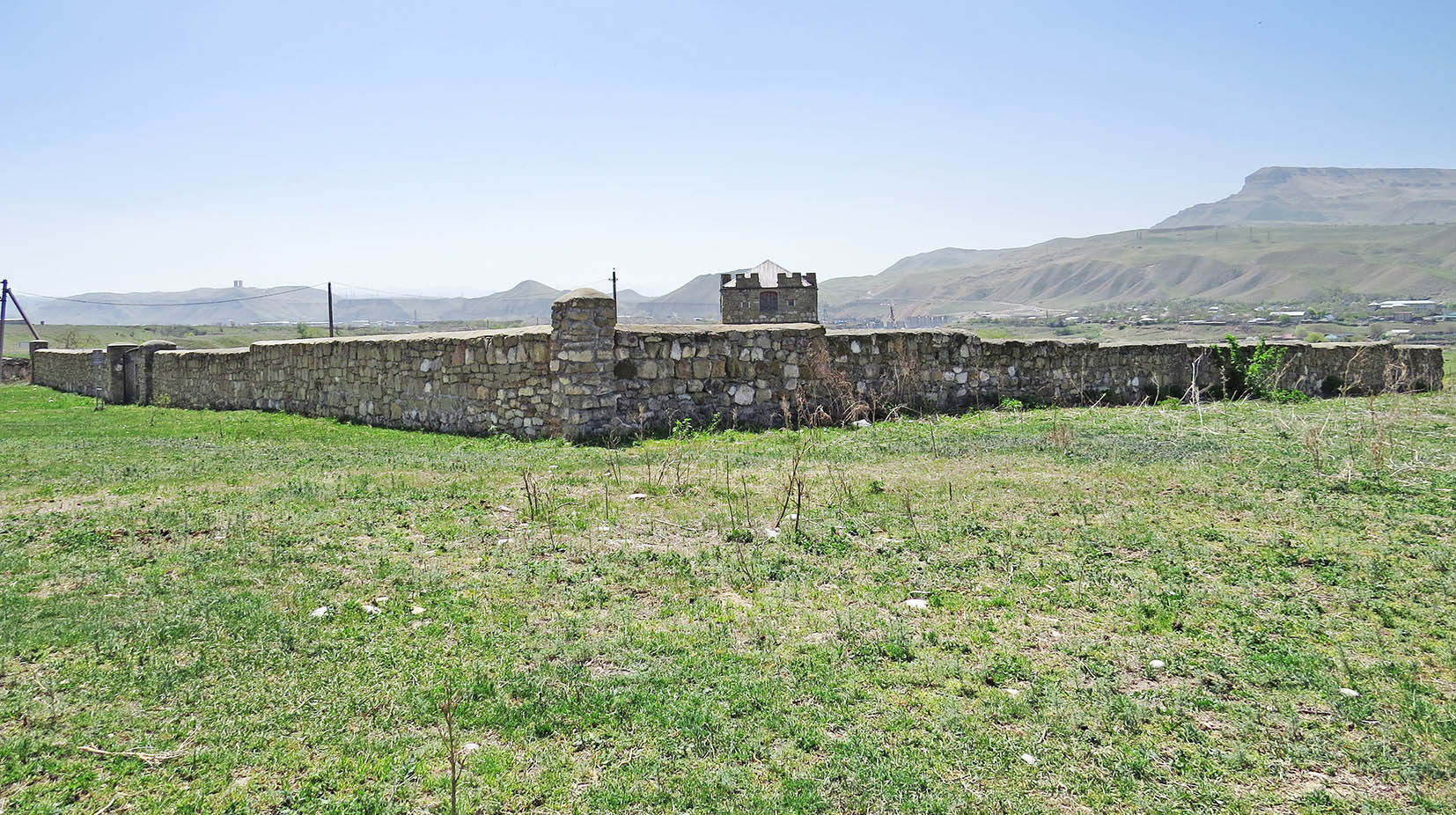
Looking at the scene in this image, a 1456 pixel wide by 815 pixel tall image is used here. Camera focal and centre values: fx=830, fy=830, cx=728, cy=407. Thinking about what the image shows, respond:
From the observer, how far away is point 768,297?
107 ft

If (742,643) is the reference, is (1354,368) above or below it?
above

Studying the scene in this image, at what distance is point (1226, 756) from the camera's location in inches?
125

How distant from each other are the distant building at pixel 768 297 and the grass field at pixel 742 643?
2453 cm

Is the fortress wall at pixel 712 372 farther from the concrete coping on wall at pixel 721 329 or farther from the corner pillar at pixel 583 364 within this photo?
the corner pillar at pixel 583 364

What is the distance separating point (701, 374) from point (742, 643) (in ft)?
25.8

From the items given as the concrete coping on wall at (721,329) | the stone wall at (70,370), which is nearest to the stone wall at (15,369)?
the stone wall at (70,370)

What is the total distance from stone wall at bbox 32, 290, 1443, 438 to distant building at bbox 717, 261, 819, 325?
18.0 meters

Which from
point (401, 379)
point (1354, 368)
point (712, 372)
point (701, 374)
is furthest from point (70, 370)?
point (1354, 368)

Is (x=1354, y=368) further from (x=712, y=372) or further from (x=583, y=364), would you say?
(x=583, y=364)

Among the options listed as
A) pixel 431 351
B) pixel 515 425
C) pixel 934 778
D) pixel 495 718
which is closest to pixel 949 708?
pixel 934 778

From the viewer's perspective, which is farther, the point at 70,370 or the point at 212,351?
the point at 70,370

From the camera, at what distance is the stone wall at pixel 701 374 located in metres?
11.4

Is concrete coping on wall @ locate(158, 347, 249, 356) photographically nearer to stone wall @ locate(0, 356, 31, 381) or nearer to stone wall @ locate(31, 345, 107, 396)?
stone wall @ locate(31, 345, 107, 396)

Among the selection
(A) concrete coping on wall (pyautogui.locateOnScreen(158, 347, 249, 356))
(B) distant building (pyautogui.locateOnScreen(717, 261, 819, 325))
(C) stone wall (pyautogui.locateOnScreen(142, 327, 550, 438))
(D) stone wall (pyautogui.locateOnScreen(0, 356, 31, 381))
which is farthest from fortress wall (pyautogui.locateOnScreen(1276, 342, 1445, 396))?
(D) stone wall (pyautogui.locateOnScreen(0, 356, 31, 381))
